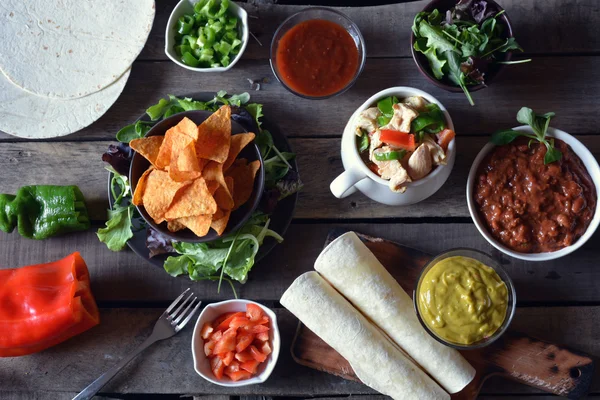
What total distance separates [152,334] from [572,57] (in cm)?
229

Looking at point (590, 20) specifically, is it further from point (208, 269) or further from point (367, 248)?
point (208, 269)

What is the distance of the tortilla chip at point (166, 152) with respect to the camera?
7.58 ft

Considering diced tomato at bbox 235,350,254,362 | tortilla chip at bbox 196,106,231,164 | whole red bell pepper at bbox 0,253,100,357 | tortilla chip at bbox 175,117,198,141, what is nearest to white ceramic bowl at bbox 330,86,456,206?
tortilla chip at bbox 196,106,231,164

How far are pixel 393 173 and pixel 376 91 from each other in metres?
0.58

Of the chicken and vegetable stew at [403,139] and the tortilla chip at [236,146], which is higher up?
Answer: the chicken and vegetable stew at [403,139]

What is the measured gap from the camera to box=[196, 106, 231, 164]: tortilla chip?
7.61 feet

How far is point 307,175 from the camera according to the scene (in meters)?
2.74

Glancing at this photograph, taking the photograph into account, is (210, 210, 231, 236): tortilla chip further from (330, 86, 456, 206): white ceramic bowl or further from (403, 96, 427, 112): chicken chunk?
(403, 96, 427, 112): chicken chunk

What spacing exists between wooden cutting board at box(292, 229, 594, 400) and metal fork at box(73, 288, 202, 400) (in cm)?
50

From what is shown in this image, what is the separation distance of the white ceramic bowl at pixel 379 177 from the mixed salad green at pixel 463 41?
16cm

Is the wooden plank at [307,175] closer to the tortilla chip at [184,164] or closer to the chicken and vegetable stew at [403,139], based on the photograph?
the chicken and vegetable stew at [403,139]

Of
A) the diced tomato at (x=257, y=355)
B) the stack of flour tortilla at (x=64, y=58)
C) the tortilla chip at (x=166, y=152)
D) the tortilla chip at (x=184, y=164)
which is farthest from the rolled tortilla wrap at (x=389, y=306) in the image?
the stack of flour tortilla at (x=64, y=58)

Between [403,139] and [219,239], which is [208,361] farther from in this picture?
[403,139]

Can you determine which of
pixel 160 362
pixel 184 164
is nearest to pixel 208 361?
pixel 160 362
